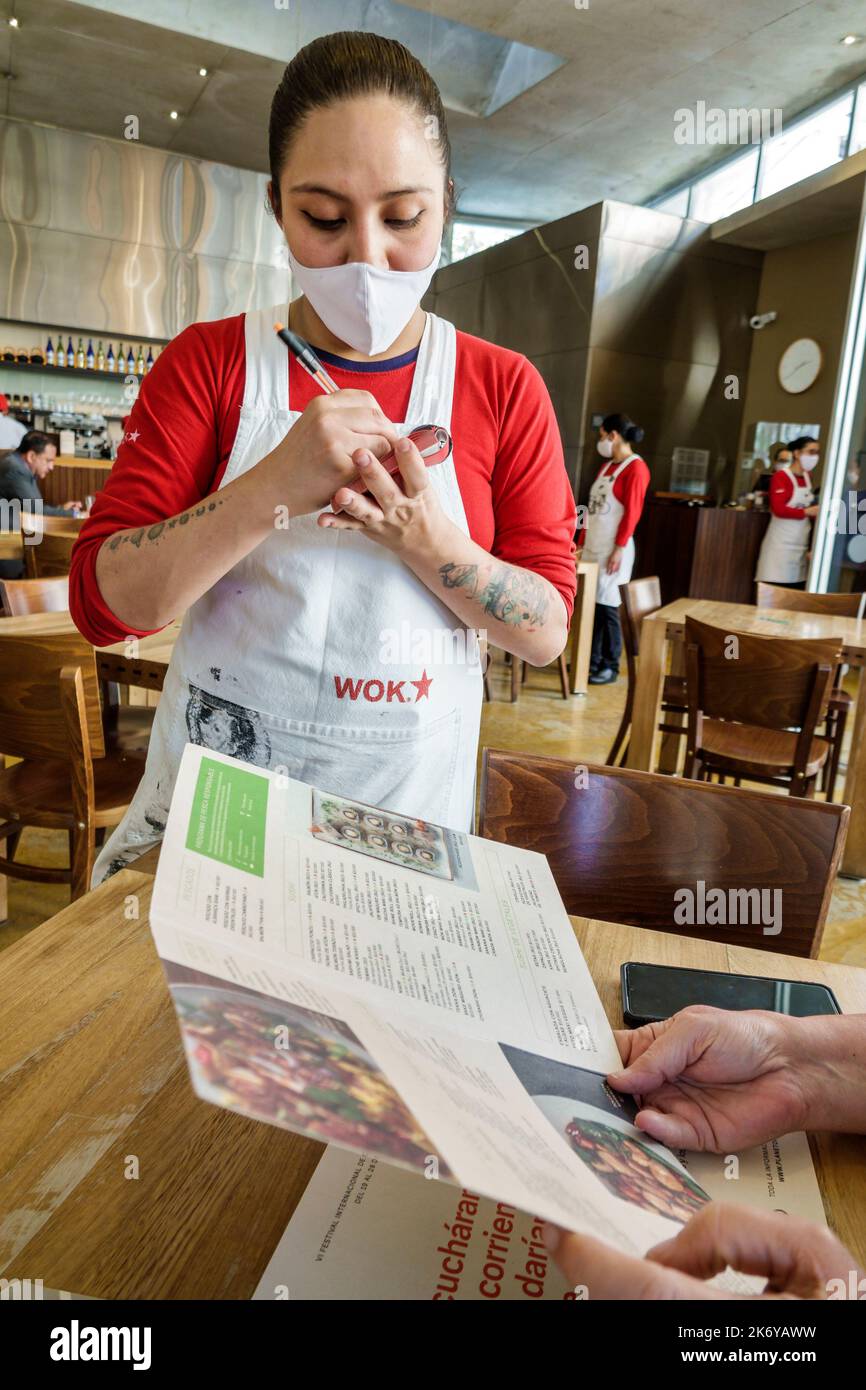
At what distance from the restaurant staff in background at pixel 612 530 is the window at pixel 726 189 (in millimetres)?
4130

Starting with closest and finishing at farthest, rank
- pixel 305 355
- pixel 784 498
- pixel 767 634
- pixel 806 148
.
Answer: pixel 305 355 → pixel 767 634 → pixel 784 498 → pixel 806 148

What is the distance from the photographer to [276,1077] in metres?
0.38

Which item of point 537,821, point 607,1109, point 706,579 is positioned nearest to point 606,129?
point 706,579

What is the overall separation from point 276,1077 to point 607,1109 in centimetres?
30

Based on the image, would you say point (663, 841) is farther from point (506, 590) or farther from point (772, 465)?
point (772, 465)

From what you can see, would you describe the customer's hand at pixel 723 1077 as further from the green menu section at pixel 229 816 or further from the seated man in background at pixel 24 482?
the seated man in background at pixel 24 482

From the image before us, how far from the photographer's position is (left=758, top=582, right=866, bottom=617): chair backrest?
165 inches

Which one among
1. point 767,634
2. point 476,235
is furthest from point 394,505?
point 476,235

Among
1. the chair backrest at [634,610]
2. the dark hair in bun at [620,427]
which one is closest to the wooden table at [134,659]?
the chair backrest at [634,610]

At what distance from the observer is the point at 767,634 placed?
319 centimetres

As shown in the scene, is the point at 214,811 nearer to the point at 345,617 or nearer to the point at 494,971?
the point at 494,971

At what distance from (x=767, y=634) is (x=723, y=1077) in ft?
9.08

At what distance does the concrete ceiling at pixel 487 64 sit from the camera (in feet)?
21.5

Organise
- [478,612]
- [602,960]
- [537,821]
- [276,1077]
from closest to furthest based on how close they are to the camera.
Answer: [276,1077] → [602,960] → [478,612] → [537,821]
